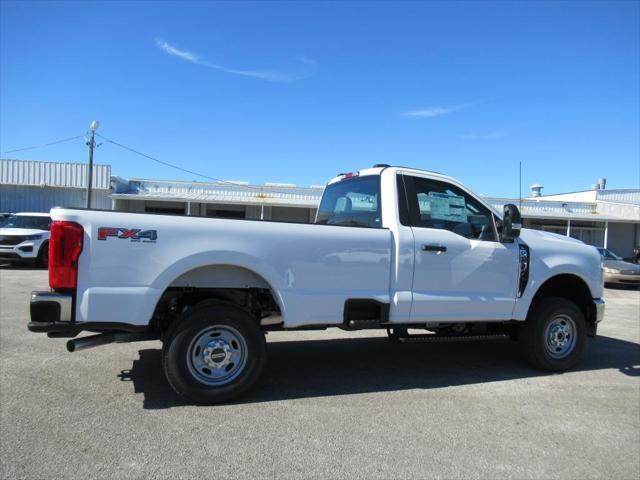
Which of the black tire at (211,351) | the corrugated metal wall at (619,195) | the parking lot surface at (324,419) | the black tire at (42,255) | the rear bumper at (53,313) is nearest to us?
the parking lot surface at (324,419)

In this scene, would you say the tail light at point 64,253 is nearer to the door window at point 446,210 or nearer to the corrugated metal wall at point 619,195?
the door window at point 446,210

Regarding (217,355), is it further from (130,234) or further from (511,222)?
(511,222)

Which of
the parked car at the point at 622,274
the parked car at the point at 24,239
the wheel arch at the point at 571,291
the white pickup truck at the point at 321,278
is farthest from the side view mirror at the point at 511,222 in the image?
the parked car at the point at 24,239

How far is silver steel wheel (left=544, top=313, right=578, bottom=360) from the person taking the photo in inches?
228

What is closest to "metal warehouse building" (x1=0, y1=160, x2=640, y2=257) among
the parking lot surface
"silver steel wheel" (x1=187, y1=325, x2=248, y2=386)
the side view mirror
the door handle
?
the parking lot surface

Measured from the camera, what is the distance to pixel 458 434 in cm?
389

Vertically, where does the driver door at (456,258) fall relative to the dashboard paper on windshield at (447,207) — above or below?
below

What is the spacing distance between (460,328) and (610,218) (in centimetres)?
2691

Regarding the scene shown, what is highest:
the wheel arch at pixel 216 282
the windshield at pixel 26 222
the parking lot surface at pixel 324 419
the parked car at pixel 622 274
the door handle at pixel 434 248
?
the door handle at pixel 434 248

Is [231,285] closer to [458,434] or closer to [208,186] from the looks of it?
[458,434]

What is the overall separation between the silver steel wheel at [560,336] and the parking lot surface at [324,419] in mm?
262

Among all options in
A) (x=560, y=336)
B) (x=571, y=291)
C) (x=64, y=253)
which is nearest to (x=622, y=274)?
(x=571, y=291)

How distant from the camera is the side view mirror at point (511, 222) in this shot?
5.14 meters

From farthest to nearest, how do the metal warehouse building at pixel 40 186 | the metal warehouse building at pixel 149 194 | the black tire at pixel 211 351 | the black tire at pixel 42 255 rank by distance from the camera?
1. the metal warehouse building at pixel 40 186
2. the metal warehouse building at pixel 149 194
3. the black tire at pixel 42 255
4. the black tire at pixel 211 351
